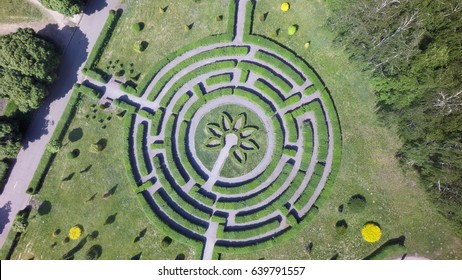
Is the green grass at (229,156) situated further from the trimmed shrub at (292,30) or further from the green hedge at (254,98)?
the trimmed shrub at (292,30)

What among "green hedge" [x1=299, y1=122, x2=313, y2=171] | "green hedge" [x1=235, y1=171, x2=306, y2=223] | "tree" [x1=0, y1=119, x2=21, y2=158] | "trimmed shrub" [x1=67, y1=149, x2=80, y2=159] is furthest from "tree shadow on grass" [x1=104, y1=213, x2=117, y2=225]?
"green hedge" [x1=299, y1=122, x2=313, y2=171]

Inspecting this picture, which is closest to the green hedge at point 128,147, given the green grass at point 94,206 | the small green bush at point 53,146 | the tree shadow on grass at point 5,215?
the green grass at point 94,206

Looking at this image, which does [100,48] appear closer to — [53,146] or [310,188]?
[53,146]

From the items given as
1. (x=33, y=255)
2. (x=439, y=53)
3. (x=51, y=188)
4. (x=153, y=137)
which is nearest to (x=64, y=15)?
(x=153, y=137)

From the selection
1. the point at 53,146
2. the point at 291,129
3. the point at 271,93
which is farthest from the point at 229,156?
the point at 53,146

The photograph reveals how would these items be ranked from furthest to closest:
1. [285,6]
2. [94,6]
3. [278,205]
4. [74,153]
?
1. [94,6]
2. [285,6]
3. [74,153]
4. [278,205]

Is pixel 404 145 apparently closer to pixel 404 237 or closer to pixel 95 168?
pixel 404 237

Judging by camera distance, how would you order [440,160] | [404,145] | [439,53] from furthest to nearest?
[404,145], [440,160], [439,53]
